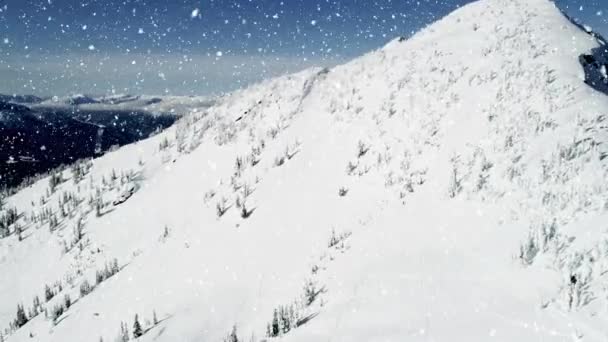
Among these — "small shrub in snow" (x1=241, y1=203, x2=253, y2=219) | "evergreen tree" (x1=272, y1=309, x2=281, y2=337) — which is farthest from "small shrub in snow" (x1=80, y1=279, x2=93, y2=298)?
"evergreen tree" (x1=272, y1=309, x2=281, y2=337)

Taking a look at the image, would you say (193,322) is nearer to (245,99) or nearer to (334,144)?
(334,144)

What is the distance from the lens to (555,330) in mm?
3871

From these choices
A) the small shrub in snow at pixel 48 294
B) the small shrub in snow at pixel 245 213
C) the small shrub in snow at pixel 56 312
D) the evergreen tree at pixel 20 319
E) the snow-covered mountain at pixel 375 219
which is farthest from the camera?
the small shrub in snow at pixel 48 294

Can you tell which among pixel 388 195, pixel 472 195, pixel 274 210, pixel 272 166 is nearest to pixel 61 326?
pixel 274 210

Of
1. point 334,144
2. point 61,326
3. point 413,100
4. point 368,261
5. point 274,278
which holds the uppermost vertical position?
point 413,100

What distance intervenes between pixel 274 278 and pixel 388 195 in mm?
2861

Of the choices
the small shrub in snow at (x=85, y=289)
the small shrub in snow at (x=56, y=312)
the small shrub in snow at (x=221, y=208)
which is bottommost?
the small shrub in snow at (x=56, y=312)

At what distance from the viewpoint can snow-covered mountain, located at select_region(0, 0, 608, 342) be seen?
16.1ft

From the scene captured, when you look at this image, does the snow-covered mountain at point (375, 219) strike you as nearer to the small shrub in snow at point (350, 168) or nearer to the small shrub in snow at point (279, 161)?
the small shrub in snow at point (279, 161)

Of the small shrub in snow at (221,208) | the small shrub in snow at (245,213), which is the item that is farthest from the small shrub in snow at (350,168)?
the small shrub in snow at (221,208)

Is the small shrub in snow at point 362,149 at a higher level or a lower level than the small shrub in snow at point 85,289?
higher

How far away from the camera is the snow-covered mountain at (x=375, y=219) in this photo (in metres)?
4.90

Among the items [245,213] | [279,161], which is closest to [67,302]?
[245,213]

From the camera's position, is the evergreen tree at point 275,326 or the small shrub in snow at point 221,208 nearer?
the evergreen tree at point 275,326
